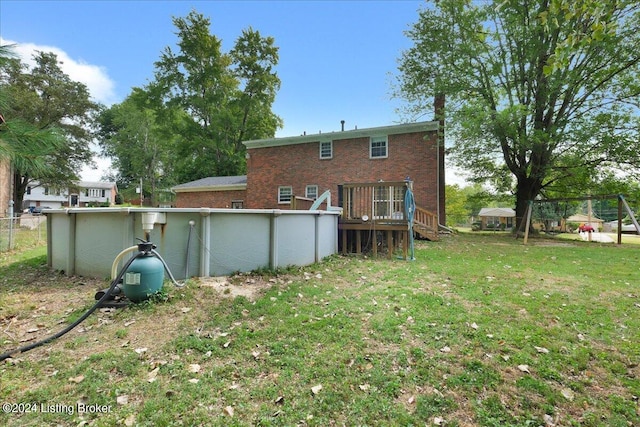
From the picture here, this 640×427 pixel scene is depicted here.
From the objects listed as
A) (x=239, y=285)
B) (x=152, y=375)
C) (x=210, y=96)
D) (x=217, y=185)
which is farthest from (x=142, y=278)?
(x=210, y=96)

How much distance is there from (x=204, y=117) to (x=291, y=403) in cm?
2964

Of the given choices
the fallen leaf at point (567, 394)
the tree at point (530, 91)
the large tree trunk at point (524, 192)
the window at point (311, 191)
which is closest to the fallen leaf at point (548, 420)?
the fallen leaf at point (567, 394)

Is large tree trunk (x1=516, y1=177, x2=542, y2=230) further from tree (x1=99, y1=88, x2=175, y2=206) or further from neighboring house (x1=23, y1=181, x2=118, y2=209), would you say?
neighboring house (x1=23, y1=181, x2=118, y2=209)

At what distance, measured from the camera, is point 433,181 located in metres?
14.3

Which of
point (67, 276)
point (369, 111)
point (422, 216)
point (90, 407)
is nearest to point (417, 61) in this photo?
point (369, 111)

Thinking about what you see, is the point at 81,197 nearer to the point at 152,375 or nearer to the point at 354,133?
the point at 354,133

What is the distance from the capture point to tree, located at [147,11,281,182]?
89.0ft

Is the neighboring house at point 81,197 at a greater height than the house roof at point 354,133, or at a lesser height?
lesser

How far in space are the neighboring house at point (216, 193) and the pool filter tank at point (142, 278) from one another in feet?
52.6

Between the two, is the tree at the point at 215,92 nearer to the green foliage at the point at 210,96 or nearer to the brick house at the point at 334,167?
the green foliage at the point at 210,96

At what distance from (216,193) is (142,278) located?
698 inches

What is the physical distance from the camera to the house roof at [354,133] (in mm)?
14562

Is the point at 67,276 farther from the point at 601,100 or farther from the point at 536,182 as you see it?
the point at 601,100

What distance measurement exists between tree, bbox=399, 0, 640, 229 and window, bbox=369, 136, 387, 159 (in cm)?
319
